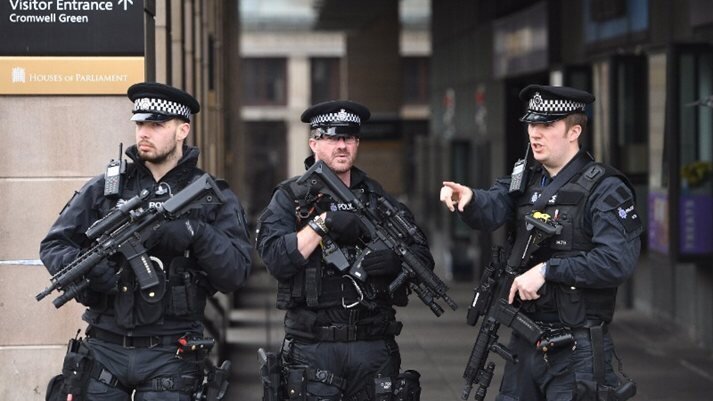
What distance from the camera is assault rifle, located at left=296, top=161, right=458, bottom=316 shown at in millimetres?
7180

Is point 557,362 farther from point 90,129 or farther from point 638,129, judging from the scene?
point 638,129

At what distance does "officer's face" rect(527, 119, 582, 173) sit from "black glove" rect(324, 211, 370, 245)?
0.91 m

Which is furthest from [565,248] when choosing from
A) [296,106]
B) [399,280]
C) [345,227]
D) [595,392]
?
[296,106]

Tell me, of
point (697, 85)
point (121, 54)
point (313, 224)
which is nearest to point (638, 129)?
point (697, 85)

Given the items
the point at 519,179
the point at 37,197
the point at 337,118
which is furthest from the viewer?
the point at 37,197

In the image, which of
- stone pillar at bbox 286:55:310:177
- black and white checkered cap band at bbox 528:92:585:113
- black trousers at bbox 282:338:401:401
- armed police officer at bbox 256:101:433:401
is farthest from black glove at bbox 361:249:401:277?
stone pillar at bbox 286:55:310:177

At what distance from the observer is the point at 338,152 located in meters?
7.30

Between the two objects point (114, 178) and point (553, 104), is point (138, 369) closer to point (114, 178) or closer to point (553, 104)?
point (114, 178)

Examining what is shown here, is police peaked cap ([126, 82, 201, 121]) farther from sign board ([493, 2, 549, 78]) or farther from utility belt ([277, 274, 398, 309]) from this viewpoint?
sign board ([493, 2, 549, 78])

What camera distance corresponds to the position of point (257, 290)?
2259 centimetres

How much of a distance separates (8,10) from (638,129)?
1029 cm

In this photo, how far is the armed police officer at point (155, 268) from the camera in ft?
21.2

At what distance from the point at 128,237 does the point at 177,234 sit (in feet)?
0.68

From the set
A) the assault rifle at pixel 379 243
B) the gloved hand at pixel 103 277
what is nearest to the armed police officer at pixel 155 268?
the gloved hand at pixel 103 277
